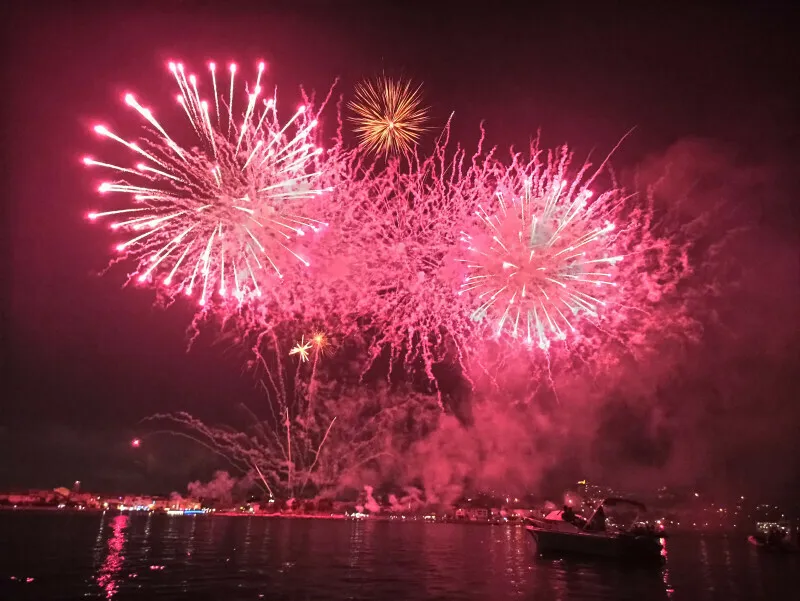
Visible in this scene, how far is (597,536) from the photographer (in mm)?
44156

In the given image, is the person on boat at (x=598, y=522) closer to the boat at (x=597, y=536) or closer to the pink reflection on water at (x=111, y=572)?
the boat at (x=597, y=536)

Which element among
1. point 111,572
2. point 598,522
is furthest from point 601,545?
point 111,572

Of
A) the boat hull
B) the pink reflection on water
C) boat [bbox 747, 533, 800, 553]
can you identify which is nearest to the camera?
the pink reflection on water

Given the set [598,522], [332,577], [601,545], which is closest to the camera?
[332,577]

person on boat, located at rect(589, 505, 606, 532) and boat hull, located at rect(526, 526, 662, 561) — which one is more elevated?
person on boat, located at rect(589, 505, 606, 532)

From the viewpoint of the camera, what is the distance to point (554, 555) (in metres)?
47.6

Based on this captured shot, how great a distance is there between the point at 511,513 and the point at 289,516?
7617 cm

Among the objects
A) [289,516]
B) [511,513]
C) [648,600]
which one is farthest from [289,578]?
[511,513]

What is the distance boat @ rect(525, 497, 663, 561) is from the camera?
142 ft

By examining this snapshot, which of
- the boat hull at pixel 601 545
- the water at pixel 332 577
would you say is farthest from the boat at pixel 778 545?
the boat hull at pixel 601 545

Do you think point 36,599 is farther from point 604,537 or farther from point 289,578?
point 604,537

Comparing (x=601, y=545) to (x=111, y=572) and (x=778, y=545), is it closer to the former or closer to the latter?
(x=111, y=572)

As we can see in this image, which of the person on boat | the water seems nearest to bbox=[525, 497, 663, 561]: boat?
the person on boat

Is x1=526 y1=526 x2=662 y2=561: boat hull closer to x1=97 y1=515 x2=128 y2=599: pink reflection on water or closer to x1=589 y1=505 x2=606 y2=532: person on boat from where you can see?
x1=589 y1=505 x2=606 y2=532: person on boat
